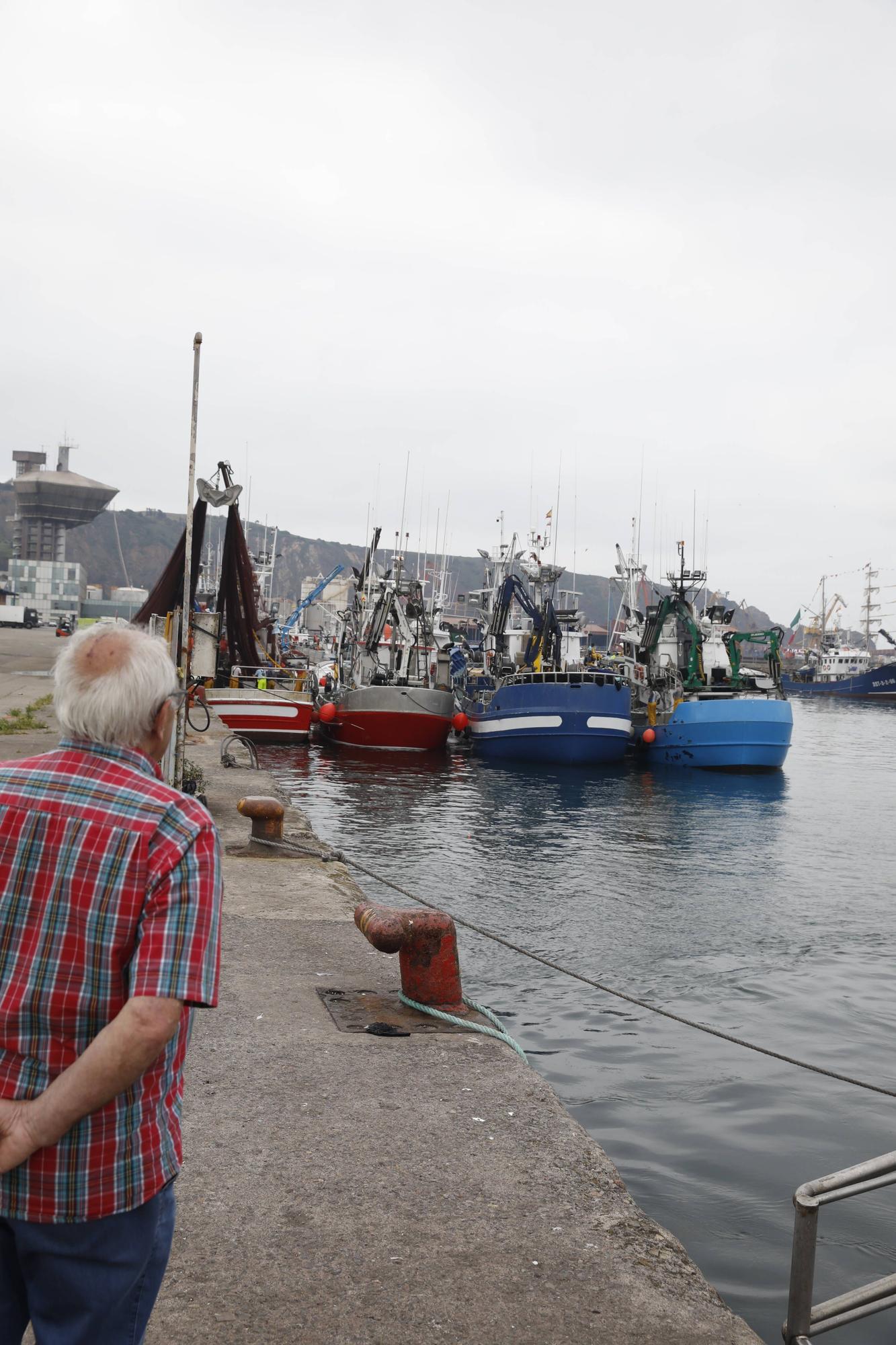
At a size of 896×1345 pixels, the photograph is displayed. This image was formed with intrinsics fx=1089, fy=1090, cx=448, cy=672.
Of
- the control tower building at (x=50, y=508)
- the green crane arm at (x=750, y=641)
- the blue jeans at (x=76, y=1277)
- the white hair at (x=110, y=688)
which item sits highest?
the control tower building at (x=50, y=508)

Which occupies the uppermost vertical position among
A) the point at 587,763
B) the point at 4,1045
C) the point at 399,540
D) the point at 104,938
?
the point at 399,540

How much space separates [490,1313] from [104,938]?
6.39ft

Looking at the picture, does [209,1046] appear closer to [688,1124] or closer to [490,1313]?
[490,1313]

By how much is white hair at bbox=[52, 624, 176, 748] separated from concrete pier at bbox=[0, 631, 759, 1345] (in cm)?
189

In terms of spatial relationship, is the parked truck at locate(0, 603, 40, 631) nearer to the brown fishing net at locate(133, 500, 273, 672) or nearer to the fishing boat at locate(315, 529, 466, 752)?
the fishing boat at locate(315, 529, 466, 752)

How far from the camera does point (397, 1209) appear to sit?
3.71 metres

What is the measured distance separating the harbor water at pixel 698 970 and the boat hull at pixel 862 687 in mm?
75859

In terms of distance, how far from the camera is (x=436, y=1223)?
3.64 meters

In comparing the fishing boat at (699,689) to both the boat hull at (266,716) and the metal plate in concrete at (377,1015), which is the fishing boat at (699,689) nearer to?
the boat hull at (266,716)

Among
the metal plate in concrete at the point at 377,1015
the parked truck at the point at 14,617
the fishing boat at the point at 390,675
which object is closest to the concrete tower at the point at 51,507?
the parked truck at the point at 14,617

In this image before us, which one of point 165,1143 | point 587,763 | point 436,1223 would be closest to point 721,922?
point 436,1223

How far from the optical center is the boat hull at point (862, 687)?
96.8 meters

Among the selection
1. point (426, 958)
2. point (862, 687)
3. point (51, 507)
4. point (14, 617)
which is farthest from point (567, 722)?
point (51, 507)

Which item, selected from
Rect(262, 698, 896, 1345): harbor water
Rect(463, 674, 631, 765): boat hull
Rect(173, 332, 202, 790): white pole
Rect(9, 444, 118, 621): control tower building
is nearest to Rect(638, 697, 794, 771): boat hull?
Rect(463, 674, 631, 765): boat hull
